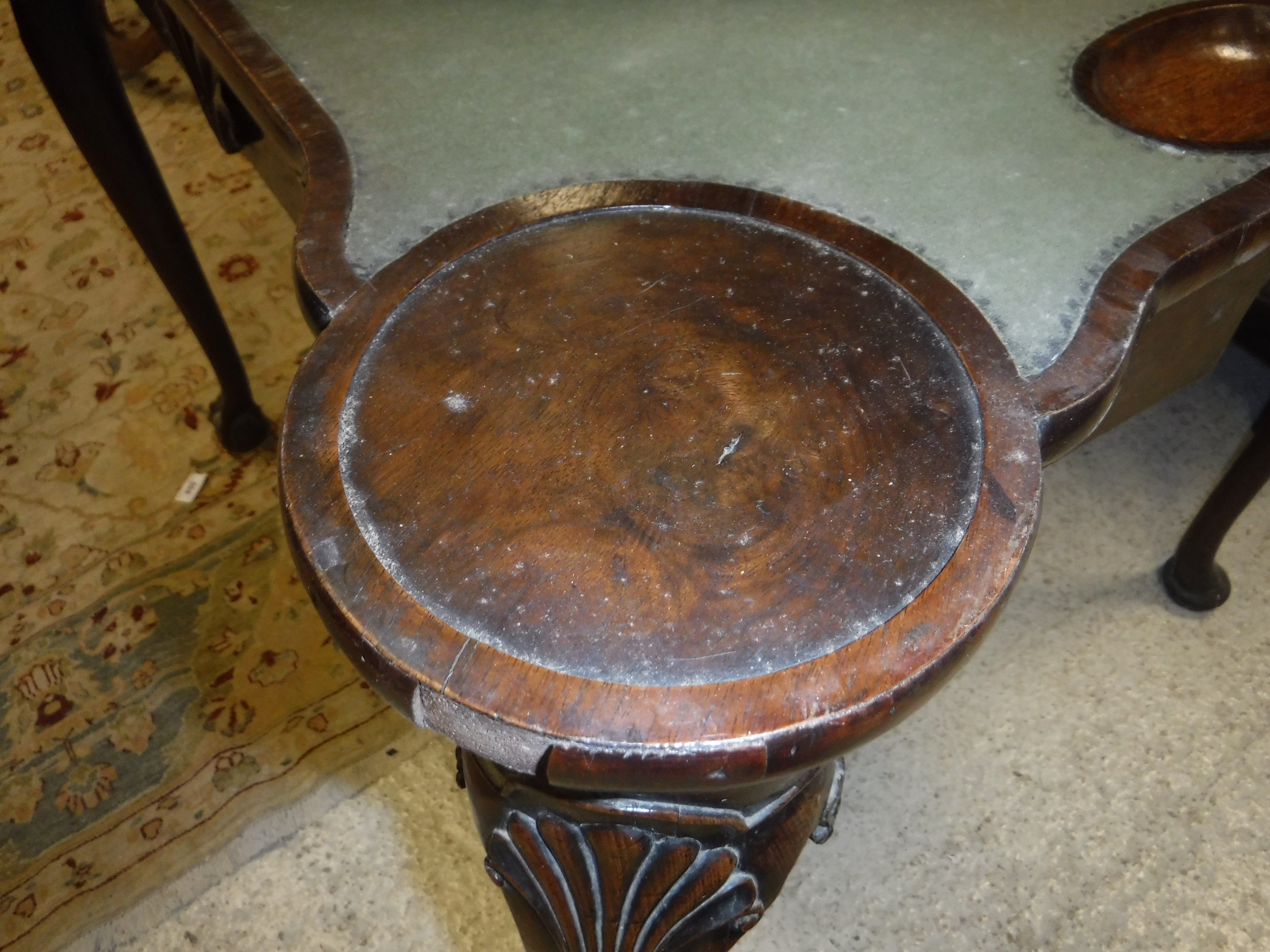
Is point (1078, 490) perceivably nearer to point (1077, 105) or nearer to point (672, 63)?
point (1077, 105)

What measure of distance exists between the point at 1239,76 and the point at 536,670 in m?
0.88

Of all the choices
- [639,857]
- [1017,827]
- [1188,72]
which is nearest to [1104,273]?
[1188,72]

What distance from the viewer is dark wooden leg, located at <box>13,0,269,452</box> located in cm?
99

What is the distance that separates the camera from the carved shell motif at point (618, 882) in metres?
0.55

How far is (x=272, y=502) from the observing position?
4.56 feet

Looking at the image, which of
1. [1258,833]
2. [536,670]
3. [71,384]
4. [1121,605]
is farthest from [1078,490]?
[71,384]

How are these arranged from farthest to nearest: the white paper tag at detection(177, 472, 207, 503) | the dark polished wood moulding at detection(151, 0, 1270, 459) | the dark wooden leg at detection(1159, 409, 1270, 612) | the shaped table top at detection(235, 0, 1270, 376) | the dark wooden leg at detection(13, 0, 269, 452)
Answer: the white paper tag at detection(177, 472, 207, 503)
the dark wooden leg at detection(1159, 409, 1270, 612)
the dark wooden leg at detection(13, 0, 269, 452)
the shaped table top at detection(235, 0, 1270, 376)
the dark polished wood moulding at detection(151, 0, 1270, 459)

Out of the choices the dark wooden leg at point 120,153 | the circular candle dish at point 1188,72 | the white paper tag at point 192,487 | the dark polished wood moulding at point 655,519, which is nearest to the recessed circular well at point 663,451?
the dark polished wood moulding at point 655,519

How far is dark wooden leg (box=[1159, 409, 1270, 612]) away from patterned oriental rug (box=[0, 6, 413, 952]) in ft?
3.15

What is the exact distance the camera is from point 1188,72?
0.93 metres

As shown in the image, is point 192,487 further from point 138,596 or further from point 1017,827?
point 1017,827

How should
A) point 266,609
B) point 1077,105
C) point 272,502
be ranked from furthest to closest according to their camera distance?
point 272,502, point 266,609, point 1077,105

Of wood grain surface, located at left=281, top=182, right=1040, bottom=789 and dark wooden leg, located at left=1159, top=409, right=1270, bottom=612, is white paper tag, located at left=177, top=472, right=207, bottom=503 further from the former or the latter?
dark wooden leg, located at left=1159, top=409, right=1270, bottom=612

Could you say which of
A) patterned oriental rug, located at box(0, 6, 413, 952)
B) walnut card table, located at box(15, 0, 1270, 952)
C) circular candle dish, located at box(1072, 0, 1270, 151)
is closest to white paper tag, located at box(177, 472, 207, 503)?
patterned oriental rug, located at box(0, 6, 413, 952)
